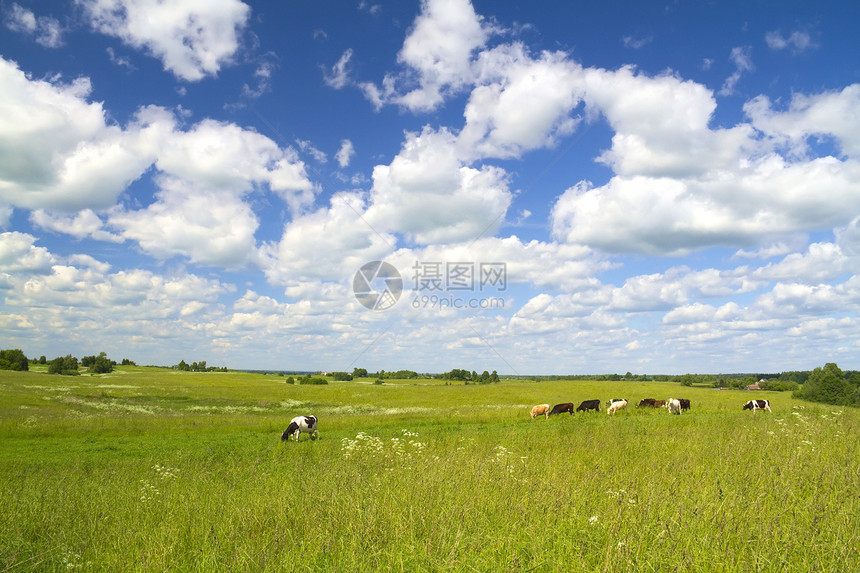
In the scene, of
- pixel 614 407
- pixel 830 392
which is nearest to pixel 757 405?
pixel 614 407

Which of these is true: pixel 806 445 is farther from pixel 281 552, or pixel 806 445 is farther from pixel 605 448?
pixel 281 552

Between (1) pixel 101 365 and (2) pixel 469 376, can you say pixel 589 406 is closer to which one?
(2) pixel 469 376

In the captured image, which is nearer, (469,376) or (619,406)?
(619,406)

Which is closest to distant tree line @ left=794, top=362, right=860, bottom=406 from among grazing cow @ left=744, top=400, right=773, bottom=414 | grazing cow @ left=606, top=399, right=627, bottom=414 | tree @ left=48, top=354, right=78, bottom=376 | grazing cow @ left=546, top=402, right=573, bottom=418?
grazing cow @ left=744, top=400, right=773, bottom=414

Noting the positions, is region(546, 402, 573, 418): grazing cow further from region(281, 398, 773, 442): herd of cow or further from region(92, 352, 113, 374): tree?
region(92, 352, 113, 374): tree

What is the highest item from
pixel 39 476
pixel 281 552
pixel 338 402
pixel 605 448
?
pixel 281 552

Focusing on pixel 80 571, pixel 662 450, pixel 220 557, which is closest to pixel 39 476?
pixel 80 571

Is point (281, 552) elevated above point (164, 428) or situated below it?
above

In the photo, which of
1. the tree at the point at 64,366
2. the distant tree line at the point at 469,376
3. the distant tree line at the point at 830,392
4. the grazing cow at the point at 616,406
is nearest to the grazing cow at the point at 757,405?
the grazing cow at the point at 616,406

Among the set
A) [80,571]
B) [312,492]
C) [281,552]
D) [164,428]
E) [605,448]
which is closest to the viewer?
[281,552]

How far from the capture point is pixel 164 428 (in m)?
26.4

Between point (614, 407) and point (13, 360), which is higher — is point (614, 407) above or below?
above

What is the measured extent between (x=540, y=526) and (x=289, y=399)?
56.2 metres

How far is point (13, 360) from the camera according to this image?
101 metres
